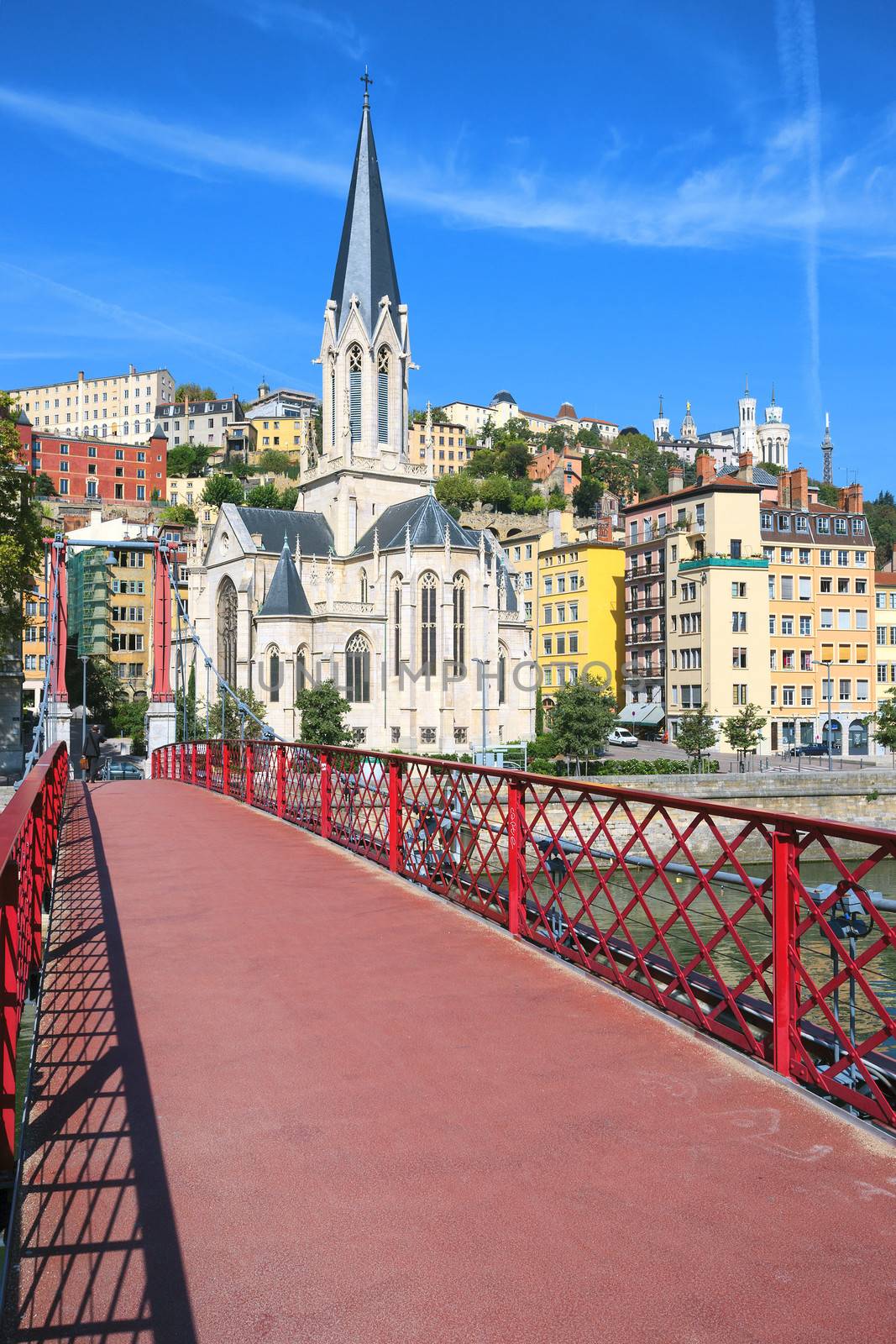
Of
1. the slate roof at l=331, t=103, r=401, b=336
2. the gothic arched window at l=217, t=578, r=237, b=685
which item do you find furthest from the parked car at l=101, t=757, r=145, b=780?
the slate roof at l=331, t=103, r=401, b=336

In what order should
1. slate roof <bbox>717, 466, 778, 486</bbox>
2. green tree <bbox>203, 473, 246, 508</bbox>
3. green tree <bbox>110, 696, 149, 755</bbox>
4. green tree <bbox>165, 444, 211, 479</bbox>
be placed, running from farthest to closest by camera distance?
green tree <bbox>165, 444, 211, 479</bbox> → green tree <bbox>203, 473, 246, 508</bbox> → green tree <bbox>110, 696, 149, 755</bbox> → slate roof <bbox>717, 466, 778, 486</bbox>

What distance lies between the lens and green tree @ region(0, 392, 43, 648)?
35.5m

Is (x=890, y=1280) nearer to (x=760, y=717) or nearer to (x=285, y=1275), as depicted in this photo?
(x=285, y=1275)

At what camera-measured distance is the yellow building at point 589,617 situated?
224 feet

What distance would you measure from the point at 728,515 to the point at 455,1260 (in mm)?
57683

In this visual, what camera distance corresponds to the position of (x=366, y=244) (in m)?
64.1

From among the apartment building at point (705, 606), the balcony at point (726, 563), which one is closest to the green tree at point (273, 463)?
the apartment building at point (705, 606)

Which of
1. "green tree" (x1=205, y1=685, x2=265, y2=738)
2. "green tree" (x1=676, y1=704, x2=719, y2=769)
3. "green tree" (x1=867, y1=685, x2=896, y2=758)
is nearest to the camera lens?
"green tree" (x1=205, y1=685, x2=265, y2=738)

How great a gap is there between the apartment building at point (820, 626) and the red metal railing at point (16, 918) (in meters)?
54.2

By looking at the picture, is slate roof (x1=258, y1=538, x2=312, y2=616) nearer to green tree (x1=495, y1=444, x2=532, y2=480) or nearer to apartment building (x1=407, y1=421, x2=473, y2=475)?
green tree (x1=495, y1=444, x2=532, y2=480)

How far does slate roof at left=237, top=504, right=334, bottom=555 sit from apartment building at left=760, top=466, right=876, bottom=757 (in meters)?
25.3

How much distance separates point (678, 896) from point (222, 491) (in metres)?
113

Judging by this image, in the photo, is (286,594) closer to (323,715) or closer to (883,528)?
(323,715)

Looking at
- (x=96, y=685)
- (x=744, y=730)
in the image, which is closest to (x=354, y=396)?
(x=96, y=685)
